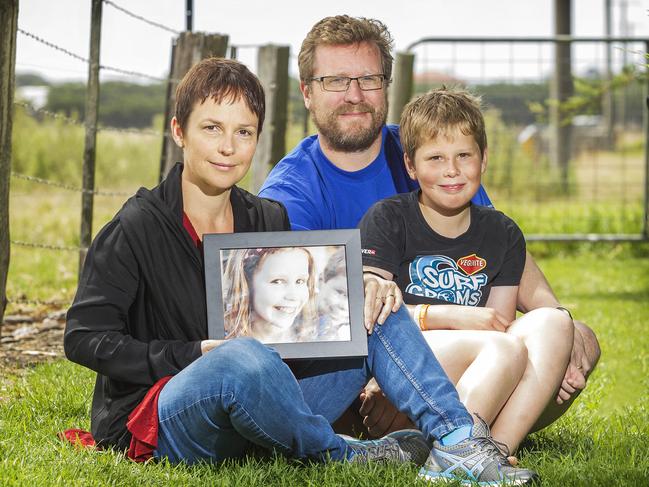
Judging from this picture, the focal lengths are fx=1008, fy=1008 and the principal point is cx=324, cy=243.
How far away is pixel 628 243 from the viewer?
9328 millimetres

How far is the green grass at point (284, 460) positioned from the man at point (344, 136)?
0.98m

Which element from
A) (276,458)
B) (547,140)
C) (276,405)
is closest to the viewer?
(276,405)

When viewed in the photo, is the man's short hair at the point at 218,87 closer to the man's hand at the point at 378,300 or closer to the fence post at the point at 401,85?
the man's hand at the point at 378,300

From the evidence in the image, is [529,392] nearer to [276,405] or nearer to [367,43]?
[276,405]

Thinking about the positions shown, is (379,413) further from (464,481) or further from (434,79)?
(434,79)

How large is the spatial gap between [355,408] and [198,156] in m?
1.02

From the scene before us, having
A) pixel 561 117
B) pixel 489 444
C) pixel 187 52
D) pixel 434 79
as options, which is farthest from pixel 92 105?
pixel 561 117

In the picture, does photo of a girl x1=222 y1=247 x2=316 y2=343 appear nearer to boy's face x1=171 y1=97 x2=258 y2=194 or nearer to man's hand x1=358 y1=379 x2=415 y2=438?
boy's face x1=171 y1=97 x2=258 y2=194

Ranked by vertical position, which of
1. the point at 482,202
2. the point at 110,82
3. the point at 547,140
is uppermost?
the point at 110,82

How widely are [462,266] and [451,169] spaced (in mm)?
316

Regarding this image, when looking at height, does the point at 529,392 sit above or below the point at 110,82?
below

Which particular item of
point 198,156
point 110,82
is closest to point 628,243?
point 198,156

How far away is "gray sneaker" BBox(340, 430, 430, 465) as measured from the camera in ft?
9.62

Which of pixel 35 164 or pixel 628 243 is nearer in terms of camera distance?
pixel 628 243
